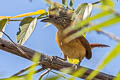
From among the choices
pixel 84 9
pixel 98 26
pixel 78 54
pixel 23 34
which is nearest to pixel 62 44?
pixel 78 54

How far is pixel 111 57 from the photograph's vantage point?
0.35 meters

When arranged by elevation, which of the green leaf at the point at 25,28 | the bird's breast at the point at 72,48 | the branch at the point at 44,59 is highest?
the green leaf at the point at 25,28

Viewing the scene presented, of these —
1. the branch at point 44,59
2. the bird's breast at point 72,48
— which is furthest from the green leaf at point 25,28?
the bird's breast at point 72,48

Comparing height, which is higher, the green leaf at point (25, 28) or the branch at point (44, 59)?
the green leaf at point (25, 28)

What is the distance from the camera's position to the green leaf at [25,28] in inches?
53.7

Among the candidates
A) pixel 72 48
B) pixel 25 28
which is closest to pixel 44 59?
pixel 25 28

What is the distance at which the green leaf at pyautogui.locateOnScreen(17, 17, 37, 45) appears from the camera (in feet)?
4.47

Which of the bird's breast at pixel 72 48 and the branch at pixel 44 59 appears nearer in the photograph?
the branch at pixel 44 59

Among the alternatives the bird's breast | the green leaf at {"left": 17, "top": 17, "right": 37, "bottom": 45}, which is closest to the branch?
the green leaf at {"left": 17, "top": 17, "right": 37, "bottom": 45}

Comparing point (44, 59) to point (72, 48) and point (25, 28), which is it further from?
point (72, 48)

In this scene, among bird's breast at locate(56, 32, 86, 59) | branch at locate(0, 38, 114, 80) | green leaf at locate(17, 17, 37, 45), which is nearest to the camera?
branch at locate(0, 38, 114, 80)

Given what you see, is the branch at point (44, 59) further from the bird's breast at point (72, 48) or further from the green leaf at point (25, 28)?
the bird's breast at point (72, 48)

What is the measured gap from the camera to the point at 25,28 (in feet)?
4.58

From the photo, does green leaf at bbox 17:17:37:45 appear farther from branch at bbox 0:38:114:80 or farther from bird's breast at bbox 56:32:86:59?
bird's breast at bbox 56:32:86:59
